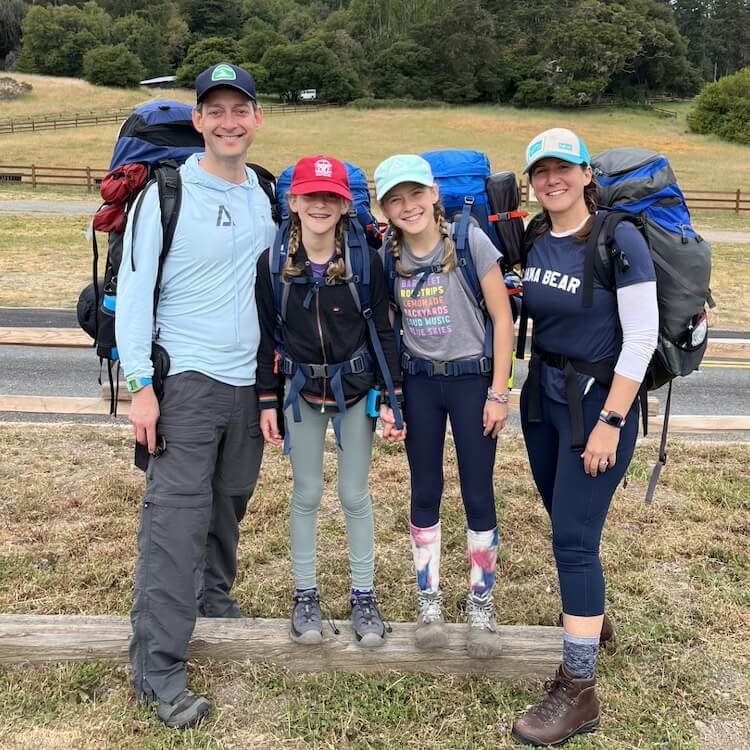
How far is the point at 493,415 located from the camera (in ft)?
10.0

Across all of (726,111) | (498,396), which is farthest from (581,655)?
(726,111)

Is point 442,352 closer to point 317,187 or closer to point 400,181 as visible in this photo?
point 400,181

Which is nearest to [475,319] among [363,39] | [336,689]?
[336,689]

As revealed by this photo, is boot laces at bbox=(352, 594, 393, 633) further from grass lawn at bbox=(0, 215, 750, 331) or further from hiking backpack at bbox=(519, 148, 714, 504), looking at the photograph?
grass lawn at bbox=(0, 215, 750, 331)

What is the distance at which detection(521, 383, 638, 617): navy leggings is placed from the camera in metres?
2.90

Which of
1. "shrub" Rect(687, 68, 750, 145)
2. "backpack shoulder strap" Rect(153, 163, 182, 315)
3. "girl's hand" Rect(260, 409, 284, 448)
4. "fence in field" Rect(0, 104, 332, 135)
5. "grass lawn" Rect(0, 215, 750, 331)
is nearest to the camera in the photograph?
"backpack shoulder strap" Rect(153, 163, 182, 315)

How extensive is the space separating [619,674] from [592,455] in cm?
124

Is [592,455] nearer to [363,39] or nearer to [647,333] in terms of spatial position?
[647,333]

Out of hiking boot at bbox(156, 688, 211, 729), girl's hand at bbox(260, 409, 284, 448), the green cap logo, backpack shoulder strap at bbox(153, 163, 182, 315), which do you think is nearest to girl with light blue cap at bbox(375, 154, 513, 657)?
girl's hand at bbox(260, 409, 284, 448)

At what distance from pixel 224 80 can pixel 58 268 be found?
12680 mm

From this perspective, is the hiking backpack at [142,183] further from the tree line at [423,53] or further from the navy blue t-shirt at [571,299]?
the tree line at [423,53]

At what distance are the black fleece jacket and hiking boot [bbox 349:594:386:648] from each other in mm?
979

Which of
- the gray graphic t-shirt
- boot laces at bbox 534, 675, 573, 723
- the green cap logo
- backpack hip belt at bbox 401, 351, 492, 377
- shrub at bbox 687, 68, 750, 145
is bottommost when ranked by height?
boot laces at bbox 534, 675, 573, 723

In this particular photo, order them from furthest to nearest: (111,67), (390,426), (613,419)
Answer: (111,67)
(390,426)
(613,419)
